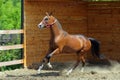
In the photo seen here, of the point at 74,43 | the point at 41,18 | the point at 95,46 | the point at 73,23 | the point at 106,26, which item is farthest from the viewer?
the point at 106,26

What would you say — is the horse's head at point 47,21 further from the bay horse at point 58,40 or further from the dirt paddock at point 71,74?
the dirt paddock at point 71,74

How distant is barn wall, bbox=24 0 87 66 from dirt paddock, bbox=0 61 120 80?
707 mm

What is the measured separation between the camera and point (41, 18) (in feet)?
46.1

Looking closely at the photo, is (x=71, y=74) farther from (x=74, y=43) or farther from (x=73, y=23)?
(x=73, y=23)

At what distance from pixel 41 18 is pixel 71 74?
2.71 meters

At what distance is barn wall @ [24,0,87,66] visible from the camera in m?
13.8

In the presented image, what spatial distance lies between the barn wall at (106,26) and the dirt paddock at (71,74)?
560mm

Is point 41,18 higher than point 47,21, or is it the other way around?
point 47,21

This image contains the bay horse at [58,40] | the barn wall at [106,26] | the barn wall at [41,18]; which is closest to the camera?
the bay horse at [58,40]

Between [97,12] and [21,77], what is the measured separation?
4.82 m

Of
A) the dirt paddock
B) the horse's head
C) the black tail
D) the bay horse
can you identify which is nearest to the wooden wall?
the dirt paddock

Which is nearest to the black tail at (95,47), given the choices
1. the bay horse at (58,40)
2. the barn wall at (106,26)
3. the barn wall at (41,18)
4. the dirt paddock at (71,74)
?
the bay horse at (58,40)

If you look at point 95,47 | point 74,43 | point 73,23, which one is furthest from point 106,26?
point 74,43

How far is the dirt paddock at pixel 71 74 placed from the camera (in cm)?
1138
